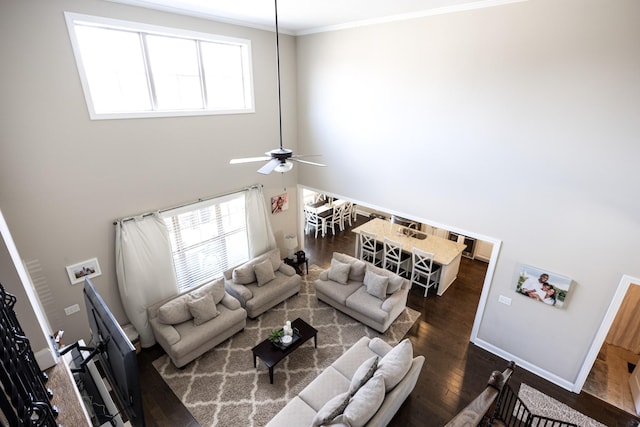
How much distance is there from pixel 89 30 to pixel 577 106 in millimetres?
6519

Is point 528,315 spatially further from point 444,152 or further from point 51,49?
point 51,49

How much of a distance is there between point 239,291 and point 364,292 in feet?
8.15

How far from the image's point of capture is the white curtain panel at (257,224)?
6883 millimetres

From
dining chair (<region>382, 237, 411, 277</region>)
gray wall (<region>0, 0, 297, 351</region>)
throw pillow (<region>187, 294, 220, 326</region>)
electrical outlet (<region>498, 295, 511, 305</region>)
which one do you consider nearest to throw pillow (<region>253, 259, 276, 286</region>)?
throw pillow (<region>187, 294, 220, 326</region>)

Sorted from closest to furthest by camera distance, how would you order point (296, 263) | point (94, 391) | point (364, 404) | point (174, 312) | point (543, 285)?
1. point (94, 391)
2. point (364, 404)
3. point (543, 285)
4. point (174, 312)
5. point (296, 263)

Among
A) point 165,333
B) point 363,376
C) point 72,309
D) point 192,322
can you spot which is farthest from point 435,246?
point 72,309

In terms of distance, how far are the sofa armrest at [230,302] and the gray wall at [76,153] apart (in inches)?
68.3

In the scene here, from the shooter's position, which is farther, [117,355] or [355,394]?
[355,394]

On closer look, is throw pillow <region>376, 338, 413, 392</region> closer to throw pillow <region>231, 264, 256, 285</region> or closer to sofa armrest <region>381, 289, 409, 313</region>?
sofa armrest <region>381, 289, 409, 313</region>

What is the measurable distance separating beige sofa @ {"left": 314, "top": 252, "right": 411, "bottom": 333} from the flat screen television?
4658mm

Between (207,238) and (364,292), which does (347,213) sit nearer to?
(364,292)

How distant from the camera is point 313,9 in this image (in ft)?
15.8

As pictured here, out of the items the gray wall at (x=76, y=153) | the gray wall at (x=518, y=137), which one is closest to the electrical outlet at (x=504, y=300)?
the gray wall at (x=518, y=137)

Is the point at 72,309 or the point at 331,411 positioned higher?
the point at 72,309
